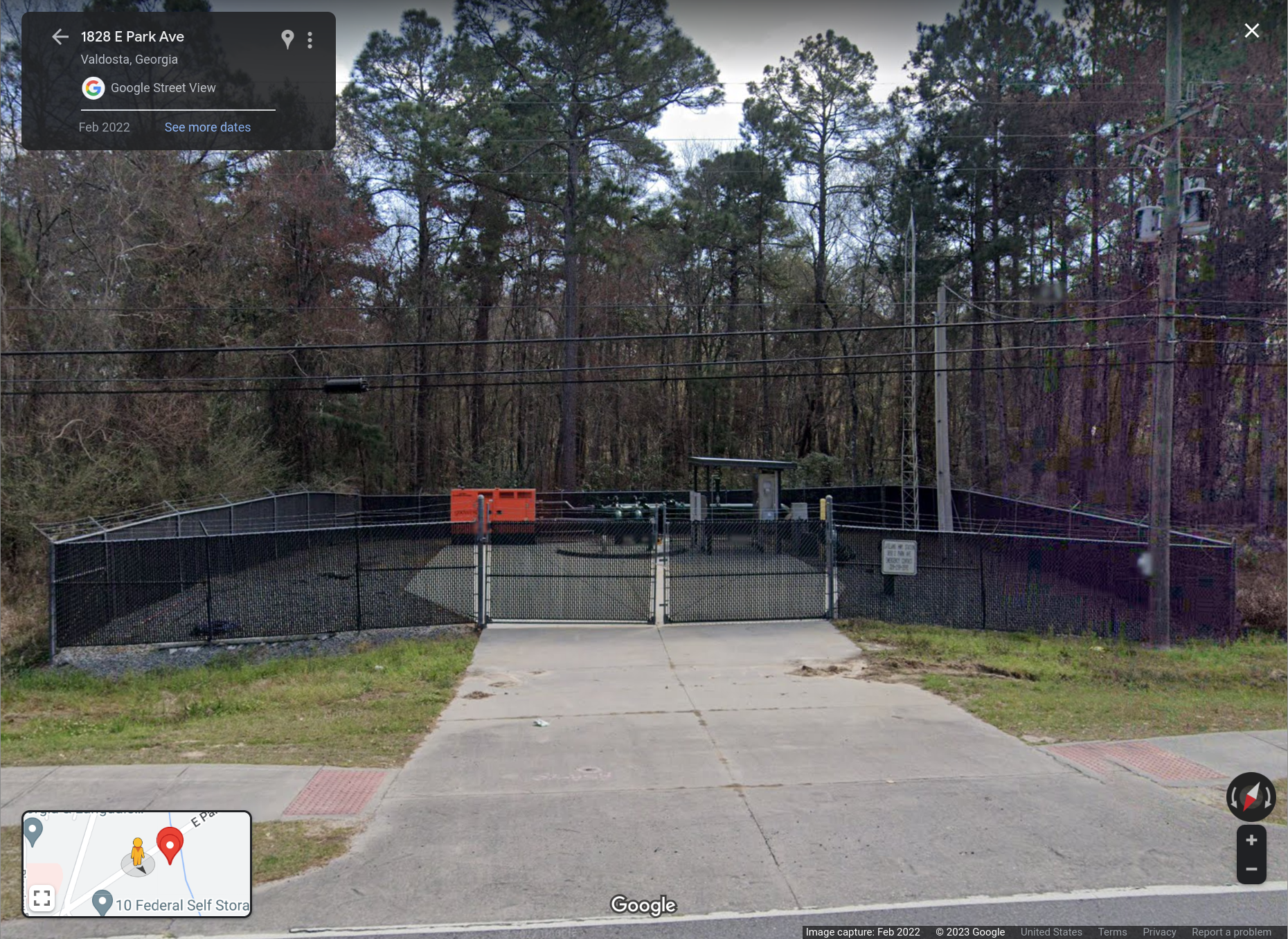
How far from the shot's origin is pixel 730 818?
7.26 meters

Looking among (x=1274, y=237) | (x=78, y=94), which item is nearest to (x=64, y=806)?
(x=78, y=94)

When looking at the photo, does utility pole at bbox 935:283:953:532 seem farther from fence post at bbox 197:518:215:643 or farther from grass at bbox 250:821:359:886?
grass at bbox 250:821:359:886

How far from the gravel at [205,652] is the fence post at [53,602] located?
16 centimetres

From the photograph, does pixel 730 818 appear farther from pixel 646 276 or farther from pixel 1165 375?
pixel 646 276

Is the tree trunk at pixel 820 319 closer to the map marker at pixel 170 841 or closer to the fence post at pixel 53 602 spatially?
the fence post at pixel 53 602

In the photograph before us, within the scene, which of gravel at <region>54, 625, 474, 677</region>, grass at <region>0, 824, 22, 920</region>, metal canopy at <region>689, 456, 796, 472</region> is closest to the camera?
grass at <region>0, 824, 22, 920</region>

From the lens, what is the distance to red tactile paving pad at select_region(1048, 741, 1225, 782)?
331 inches

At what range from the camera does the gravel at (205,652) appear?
14.4 metres

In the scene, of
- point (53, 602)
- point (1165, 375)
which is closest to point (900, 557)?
point (1165, 375)

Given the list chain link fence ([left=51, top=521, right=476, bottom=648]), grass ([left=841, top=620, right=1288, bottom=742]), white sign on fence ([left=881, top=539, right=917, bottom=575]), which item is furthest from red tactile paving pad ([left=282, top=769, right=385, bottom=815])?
white sign on fence ([left=881, top=539, right=917, bottom=575])

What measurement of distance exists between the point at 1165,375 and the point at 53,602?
17598mm

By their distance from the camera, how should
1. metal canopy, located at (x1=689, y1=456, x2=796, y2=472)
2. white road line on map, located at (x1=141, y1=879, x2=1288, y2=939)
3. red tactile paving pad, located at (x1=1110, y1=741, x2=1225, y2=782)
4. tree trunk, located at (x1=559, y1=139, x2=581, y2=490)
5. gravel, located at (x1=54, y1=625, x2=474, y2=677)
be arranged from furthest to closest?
1. tree trunk, located at (x1=559, y1=139, x2=581, y2=490)
2. metal canopy, located at (x1=689, y1=456, x2=796, y2=472)
3. gravel, located at (x1=54, y1=625, x2=474, y2=677)
4. red tactile paving pad, located at (x1=1110, y1=741, x2=1225, y2=782)
5. white road line on map, located at (x1=141, y1=879, x2=1288, y2=939)

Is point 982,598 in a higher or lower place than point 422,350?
lower

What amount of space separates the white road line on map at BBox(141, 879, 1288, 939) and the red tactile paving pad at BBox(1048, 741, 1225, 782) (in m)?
2.68
